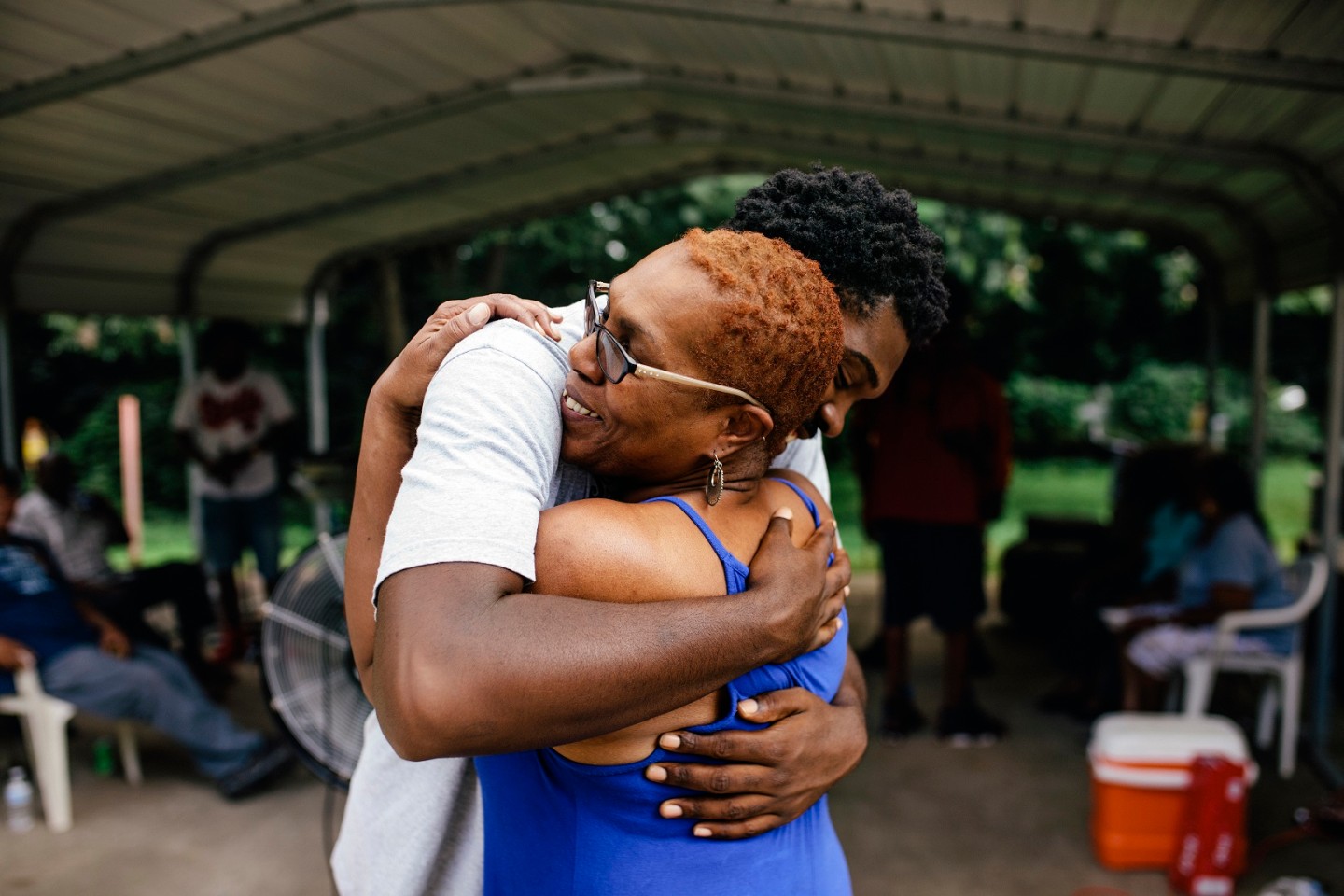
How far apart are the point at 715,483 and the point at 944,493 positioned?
4078 millimetres

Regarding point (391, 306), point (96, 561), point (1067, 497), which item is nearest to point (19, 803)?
point (96, 561)

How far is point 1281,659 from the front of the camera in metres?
4.77

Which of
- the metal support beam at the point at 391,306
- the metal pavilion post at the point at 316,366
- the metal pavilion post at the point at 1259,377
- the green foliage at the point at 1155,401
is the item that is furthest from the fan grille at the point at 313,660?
the green foliage at the point at 1155,401

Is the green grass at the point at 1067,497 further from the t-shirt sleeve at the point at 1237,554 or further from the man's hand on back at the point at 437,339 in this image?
the man's hand on back at the point at 437,339

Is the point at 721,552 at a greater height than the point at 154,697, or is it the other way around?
the point at 721,552

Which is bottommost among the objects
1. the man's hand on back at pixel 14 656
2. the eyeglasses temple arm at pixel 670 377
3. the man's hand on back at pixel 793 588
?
the man's hand on back at pixel 14 656

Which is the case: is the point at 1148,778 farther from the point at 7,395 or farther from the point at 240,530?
the point at 7,395

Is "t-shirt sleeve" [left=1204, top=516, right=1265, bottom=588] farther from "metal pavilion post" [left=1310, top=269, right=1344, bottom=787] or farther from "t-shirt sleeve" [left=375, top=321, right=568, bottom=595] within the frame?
"t-shirt sleeve" [left=375, top=321, right=568, bottom=595]

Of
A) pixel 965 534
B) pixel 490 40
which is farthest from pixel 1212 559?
pixel 490 40

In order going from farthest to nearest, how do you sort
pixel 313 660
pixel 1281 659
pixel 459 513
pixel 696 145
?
pixel 696 145
pixel 1281 659
pixel 313 660
pixel 459 513

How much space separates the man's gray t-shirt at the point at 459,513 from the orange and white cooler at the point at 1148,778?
3154 mm

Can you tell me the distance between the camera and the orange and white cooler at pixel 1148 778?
144 inches

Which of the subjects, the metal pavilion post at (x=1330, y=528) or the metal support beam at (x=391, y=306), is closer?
the metal pavilion post at (x=1330, y=528)

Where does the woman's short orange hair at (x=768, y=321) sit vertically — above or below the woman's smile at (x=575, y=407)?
above
